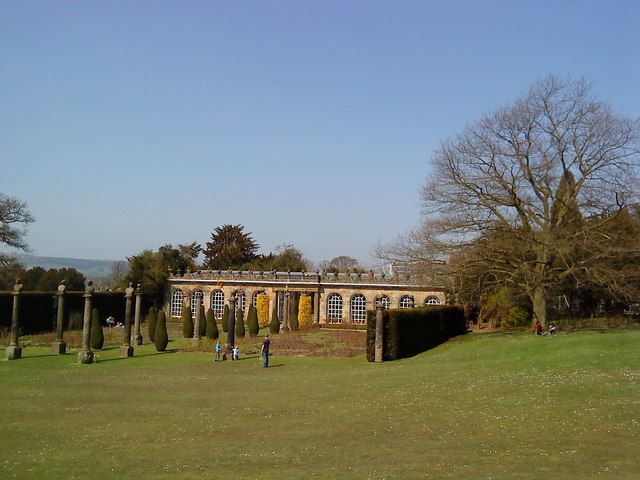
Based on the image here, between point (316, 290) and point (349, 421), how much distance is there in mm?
45906

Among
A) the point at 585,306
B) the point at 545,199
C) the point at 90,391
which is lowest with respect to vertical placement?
the point at 90,391

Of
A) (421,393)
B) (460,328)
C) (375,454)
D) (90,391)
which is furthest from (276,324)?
(375,454)

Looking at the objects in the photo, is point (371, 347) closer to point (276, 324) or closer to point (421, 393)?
point (421, 393)

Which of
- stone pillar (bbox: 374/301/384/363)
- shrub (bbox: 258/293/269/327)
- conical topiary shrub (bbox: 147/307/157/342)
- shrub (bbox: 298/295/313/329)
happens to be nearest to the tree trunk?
stone pillar (bbox: 374/301/384/363)

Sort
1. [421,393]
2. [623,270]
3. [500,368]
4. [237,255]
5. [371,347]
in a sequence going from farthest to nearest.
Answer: [237,255] < [623,270] < [371,347] < [500,368] < [421,393]

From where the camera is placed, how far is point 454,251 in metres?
37.1

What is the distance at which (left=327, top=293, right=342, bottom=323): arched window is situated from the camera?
60219 millimetres

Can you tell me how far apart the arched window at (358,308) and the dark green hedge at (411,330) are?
15.6m

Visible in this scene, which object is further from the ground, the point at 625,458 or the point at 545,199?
the point at 545,199

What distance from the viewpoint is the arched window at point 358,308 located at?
59.5 metres

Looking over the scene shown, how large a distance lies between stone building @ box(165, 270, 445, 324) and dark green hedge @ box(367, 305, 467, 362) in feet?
44.6

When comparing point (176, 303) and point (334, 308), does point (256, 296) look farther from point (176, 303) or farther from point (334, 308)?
point (176, 303)

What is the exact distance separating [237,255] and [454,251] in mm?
50943

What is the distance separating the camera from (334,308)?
198 ft
